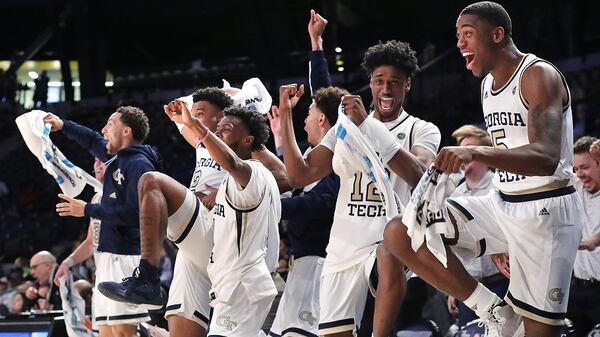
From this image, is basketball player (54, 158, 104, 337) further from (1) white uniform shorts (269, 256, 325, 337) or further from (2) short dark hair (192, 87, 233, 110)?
(1) white uniform shorts (269, 256, 325, 337)

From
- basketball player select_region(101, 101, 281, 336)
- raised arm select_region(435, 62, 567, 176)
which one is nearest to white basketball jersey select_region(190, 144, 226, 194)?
basketball player select_region(101, 101, 281, 336)

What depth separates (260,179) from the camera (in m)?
5.45

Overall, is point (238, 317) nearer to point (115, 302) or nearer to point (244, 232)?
point (244, 232)

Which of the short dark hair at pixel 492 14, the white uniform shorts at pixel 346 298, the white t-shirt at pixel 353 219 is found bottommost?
the white uniform shorts at pixel 346 298

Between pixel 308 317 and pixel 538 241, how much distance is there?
188 centimetres

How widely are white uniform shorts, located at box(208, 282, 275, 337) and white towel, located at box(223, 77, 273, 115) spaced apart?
1726 millimetres

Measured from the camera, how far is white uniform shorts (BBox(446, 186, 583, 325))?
4.30 metres

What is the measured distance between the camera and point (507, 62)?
14.7 ft

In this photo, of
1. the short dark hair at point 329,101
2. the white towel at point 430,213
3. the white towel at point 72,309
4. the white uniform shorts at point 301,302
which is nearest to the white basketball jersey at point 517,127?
the white towel at point 430,213

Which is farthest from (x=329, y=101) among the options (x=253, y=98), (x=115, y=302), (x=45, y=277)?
(x=45, y=277)

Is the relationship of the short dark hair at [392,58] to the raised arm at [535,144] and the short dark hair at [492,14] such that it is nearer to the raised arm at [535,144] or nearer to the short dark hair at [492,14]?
the short dark hair at [492,14]

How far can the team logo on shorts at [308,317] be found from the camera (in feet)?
18.9

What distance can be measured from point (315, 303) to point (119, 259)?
185 centimetres

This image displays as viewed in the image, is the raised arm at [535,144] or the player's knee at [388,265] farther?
the player's knee at [388,265]
